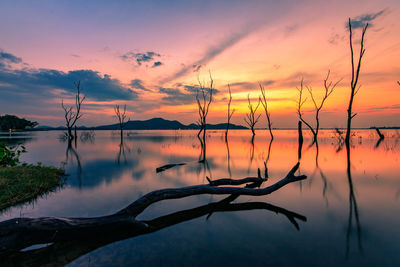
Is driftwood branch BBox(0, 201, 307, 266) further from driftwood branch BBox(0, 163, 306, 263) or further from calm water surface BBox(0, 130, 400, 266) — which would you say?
calm water surface BBox(0, 130, 400, 266)

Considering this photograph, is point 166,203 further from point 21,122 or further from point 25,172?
point 21,122

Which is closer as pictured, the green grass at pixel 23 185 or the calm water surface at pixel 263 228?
the calm water surface at pixel 263 228

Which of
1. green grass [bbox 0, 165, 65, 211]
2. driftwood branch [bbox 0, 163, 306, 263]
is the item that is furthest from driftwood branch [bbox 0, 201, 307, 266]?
green grass [bbox 0, 165, 65, 211]

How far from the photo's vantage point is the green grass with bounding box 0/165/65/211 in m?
4.88

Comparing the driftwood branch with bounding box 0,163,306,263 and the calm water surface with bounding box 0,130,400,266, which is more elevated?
the driftwood branch with bounding box 0,163,306,263

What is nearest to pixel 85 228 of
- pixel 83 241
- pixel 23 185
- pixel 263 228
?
pixel 83 241

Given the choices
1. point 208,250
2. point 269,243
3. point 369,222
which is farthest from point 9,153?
point 369,222

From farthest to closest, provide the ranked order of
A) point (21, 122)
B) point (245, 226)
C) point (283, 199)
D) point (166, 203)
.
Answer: point (21, 122) → point (283, 199) → point (166, 203) → point (245, 226)

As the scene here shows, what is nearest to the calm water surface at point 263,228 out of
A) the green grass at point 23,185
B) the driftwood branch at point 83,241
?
the driftwood branch at point 83,241

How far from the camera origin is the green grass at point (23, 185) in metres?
4.88

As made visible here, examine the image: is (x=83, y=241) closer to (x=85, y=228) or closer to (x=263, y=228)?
(x=85, y=228)

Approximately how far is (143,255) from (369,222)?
452 cm

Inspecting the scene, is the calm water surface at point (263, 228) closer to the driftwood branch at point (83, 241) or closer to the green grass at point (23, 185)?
the driftwood branch at point (83, 241)

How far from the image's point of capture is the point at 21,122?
78562 millimetres
